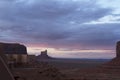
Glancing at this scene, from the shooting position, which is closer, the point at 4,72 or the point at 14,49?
the point at 4,72

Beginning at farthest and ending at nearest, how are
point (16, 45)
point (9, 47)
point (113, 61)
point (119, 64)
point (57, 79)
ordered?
1. point (113, 61)
2. point (119, 64)
3. point (16, 45)
4. point (9, 47)
5. point (57, 79)

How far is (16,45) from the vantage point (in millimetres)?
110250

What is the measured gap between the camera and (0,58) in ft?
30.5

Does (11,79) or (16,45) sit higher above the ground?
(16,45)

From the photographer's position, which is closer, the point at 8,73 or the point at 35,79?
the point at 8,73

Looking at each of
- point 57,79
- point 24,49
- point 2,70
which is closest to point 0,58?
point 2,70

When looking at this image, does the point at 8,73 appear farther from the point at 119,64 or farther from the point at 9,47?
the point at 119,64

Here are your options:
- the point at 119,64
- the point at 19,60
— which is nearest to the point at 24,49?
the point at 19,60

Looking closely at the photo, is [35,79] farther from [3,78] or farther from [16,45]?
[16,45]

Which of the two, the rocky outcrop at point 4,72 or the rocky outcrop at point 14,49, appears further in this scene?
the rocky outcrop at point 14,49

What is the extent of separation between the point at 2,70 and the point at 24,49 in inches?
4260

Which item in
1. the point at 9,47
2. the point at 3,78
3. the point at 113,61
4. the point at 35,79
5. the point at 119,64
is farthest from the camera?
the point at 113,61

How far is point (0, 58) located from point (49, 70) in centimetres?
4964

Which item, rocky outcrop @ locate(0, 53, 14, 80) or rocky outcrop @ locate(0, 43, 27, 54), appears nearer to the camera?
rocky outcrop @ locate(0, 53, 14, 80)
